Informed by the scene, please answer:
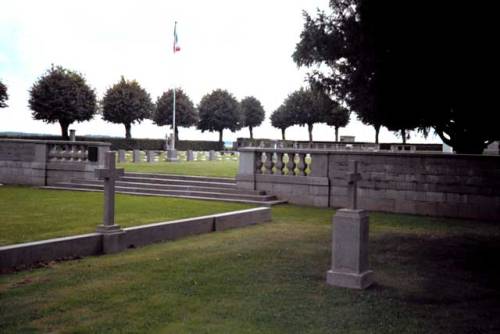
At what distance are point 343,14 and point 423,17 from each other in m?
3.50

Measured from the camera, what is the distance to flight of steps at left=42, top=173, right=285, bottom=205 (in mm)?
17359

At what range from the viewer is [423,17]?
8.09 m

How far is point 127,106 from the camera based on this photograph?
56.2 metres

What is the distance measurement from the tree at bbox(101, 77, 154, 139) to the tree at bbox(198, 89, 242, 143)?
40.2 ft

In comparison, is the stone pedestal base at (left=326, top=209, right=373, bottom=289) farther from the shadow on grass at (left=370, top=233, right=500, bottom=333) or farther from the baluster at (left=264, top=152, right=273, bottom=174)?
the baluster at (left=264, top=152, right=273, bottom=174)

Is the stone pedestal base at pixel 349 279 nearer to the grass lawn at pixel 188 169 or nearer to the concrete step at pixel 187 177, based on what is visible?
the concrete step at pixel 187 177

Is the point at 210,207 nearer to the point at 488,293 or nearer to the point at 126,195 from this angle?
the point at 126,195

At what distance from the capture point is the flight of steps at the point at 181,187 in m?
17.4

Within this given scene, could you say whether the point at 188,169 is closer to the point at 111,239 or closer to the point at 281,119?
the point at 111,239

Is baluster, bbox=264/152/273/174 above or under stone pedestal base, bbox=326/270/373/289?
above

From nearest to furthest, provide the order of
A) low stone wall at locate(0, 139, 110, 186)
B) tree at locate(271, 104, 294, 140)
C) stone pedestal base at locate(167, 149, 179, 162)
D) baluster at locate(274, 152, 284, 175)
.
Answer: baluster at locate(274, 152, 284, 175) → low stone wall at locate(0, 139, 110, 186) → stone pedestal base at locate(167, 149, 179, 162) → tree at locate(271, 104, 294, 140)

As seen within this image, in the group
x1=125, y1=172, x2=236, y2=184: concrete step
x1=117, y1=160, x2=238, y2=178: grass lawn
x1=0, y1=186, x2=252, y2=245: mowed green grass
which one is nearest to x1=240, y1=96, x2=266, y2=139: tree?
x1=117, y1=160, x2=238, y2=178: grass lawn

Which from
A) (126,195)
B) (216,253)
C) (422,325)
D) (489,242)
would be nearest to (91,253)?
(216,253)

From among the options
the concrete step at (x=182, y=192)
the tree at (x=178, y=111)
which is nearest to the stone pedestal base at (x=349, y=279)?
the concrete step at (x=182, y=192)
